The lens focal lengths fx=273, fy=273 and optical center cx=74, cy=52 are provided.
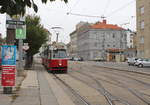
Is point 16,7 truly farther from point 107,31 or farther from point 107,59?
point 107,31

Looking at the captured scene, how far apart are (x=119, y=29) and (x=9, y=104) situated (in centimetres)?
9833

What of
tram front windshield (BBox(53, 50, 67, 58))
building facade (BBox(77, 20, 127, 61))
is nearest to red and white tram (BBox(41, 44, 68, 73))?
tram front windshield (BBox(53, 50, 67, 58))

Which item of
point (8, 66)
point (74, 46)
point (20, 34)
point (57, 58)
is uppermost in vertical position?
point (74, 46)

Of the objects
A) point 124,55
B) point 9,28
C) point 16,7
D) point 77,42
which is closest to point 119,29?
A: point 124,55

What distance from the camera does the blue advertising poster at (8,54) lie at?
455 inches

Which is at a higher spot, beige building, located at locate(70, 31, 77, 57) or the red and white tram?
beige building, located at locate(70, 31, 77, 57)

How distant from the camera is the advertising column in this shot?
455 inches

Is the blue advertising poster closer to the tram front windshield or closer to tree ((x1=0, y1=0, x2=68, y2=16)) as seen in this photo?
tree ((x1=0, y1=0, x2=68, y2=16))

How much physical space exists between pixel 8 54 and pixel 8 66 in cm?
51

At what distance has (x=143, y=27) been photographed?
63.6 m

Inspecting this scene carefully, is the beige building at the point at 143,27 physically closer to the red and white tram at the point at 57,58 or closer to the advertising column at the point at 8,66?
the red and white tram at the point at 57,58

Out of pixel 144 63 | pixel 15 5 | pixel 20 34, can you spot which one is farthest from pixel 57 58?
pixel 15 5

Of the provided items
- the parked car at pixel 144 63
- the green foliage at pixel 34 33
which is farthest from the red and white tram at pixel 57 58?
the parked car at pixel 144 63

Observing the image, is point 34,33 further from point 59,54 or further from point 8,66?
point 8,66
